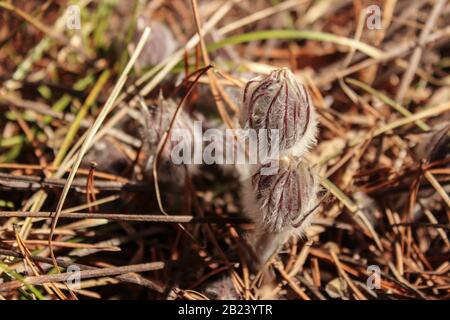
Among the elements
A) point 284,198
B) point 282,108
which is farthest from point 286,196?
point 282,108

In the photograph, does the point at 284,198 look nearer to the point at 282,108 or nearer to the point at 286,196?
the point at 286,196

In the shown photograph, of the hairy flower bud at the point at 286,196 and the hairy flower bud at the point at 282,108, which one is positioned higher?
the hairy flower bud at the point at 282,108

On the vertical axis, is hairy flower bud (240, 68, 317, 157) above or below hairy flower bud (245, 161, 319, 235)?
above

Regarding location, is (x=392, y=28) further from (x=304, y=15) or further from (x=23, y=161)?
(x=23, y=161)

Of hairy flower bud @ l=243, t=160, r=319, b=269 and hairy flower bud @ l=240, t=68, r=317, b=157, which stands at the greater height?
hairy flower bud @ l=240, t=68, r=317, b=157


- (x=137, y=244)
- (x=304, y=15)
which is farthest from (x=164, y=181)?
(x=304, y=15)
